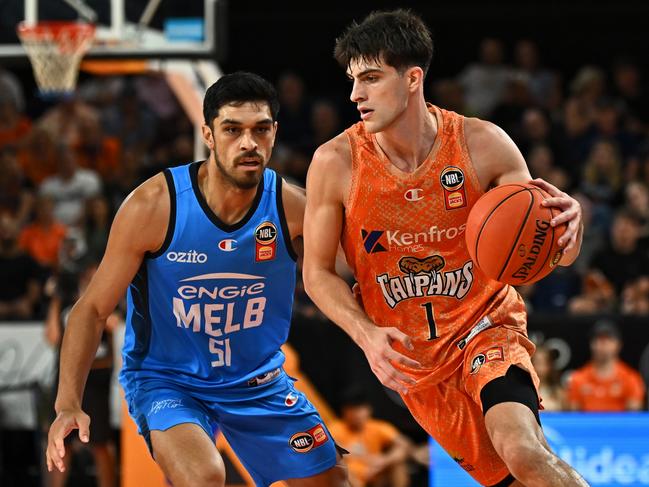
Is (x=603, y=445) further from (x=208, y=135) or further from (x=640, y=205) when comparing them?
(x=208, y=135)

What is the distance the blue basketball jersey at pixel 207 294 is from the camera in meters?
5.41

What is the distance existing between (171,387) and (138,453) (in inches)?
153

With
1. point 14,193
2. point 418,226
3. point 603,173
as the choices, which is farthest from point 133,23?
point 603,173

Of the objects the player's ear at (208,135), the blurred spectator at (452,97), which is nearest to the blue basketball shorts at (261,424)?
the player's ear at (208,135)

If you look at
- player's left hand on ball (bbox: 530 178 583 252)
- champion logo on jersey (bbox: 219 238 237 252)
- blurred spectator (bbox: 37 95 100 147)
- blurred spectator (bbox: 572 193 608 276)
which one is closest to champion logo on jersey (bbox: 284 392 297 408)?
champion logo on jersey (bbox: 219 238 237 252)

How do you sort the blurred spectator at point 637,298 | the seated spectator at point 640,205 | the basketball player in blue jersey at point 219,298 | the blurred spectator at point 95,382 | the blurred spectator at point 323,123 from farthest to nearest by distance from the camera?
1. the blurred spectator at point 323,123
2. the seated spectator at point 640,205
3. the blurred spectator at point 637,298
4. the blurred spectator at point 95,382
5. the basketball player in blue jersey at point 219,298

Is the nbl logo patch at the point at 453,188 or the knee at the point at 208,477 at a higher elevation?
the nbl logo patch at the point at 453,188

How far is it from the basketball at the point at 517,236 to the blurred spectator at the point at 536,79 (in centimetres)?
938

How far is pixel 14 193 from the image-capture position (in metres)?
12.4

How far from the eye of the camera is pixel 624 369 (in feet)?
32.1

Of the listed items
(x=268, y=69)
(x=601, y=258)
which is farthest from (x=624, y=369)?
(x=268, y=69)

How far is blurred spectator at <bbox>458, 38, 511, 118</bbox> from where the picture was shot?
557 inches

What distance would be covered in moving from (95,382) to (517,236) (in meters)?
5.92

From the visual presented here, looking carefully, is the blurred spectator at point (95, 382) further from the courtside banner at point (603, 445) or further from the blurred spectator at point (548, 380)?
the blurred spectator at point (548, 380)
